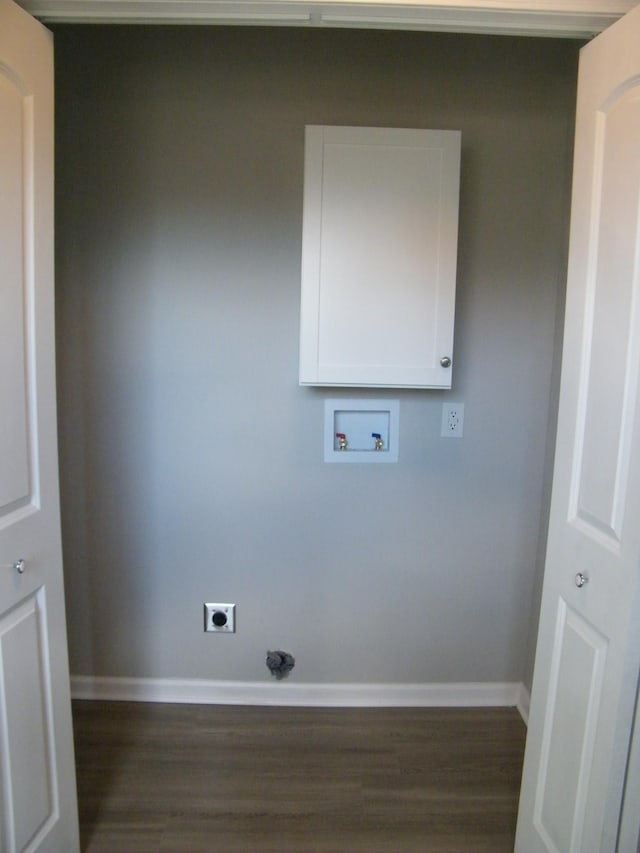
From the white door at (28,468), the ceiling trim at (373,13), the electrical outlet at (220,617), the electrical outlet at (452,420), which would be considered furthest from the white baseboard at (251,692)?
the ceiling trim at (373,13)

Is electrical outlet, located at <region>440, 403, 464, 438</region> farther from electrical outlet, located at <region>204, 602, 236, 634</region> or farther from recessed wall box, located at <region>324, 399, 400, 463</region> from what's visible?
electrical outlet, located at <region>204, 602, 236, 634</region>

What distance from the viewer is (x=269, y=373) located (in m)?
2.12

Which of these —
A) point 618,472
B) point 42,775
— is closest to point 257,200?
point 618,472

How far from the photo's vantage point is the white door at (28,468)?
1.24 metres

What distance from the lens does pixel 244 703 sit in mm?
2271

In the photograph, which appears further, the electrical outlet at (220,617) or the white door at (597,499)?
the electrical outlet at (220,617)

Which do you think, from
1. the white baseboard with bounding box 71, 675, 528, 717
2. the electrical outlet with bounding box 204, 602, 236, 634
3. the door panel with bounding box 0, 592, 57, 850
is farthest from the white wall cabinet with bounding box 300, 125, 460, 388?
the white baseboard with bounding box 71, 675, 528, 717

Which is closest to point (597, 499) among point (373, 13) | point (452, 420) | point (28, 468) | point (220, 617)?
point (452, 420)

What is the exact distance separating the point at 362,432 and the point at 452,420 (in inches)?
13.1

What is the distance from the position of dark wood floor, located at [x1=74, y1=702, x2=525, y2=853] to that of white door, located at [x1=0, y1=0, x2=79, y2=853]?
383 mm

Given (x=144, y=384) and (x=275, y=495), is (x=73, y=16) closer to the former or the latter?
(x=144, y=384)

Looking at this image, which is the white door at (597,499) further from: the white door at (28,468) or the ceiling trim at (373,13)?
the white door at (28,468)

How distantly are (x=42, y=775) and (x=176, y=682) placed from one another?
90 centimetres

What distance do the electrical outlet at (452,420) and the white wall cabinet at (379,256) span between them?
249 millimetres
